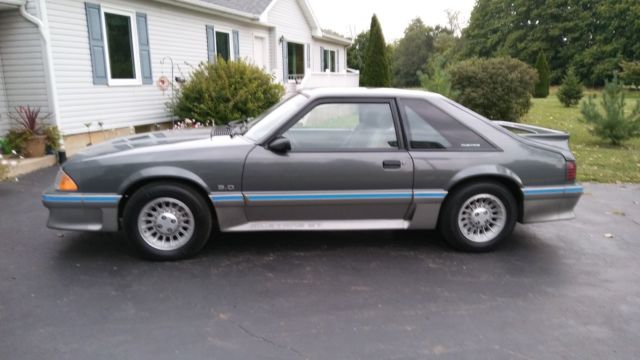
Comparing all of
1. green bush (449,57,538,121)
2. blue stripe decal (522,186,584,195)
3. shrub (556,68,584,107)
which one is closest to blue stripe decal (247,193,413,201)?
blue stripe decal (522,186,584,195)

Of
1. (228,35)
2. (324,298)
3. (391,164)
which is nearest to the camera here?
(324,298)

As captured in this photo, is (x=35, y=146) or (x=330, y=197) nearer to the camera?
(x=330, y=197)

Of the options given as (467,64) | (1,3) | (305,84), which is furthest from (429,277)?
(305,84)

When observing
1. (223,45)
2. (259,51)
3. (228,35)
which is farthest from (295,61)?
(223,45)

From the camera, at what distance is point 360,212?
177 inches

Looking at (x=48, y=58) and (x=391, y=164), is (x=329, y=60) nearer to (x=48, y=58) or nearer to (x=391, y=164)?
(x=48, y=58)

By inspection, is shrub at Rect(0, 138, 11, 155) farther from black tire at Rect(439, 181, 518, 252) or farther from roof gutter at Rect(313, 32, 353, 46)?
roof gutter at Rect(313, 32, 353, 46)

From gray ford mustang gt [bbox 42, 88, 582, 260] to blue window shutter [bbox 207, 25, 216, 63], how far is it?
32.7 feet

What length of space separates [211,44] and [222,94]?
3.76 m

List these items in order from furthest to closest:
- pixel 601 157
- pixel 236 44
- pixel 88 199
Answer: pixel 236 44, pixel 601 157, pixel 88 199

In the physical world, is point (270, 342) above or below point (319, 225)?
below

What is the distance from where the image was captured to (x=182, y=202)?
4270 mm

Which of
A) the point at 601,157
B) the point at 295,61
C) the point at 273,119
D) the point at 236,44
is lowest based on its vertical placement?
the point at 601,157

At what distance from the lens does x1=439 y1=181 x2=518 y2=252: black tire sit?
454cm
